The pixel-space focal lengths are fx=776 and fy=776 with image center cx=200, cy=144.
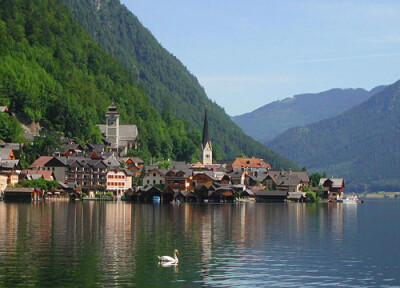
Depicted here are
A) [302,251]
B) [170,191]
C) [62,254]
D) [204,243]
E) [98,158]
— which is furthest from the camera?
[98,158]

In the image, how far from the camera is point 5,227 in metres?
70.7

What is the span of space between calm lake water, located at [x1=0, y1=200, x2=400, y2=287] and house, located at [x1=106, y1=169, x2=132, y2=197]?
8351 centimetres

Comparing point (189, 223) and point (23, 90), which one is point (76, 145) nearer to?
point (23, 90)

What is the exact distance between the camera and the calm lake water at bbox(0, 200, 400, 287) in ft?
144

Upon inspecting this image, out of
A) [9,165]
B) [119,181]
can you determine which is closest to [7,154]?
[9,165]

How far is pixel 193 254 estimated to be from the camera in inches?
2142

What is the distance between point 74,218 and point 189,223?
12743mm

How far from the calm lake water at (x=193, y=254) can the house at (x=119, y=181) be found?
83515 millimetres

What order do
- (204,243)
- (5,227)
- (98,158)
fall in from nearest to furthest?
(204,243), (5,227), (98,158)

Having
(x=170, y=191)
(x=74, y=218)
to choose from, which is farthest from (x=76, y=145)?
(x=74, y=218)

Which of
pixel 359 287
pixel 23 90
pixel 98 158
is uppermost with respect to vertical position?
pixel 23 90

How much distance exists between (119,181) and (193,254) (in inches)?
4621

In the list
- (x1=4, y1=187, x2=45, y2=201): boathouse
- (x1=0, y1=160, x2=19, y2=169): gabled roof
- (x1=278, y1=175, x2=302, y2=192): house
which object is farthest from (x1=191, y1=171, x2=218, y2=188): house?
(x1=4, y1=187, x2=45, y2=201): boathouse

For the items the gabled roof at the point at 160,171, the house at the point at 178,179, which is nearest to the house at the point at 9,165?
the gabled roof at the point at 160,171
